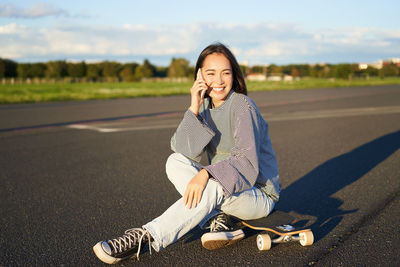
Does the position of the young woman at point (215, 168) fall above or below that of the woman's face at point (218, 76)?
below

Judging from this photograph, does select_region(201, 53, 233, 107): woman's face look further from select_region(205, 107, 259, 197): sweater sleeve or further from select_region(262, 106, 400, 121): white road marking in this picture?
select_region(262, 106, 400, 121): white road marking

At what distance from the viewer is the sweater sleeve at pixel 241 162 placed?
8.43ft

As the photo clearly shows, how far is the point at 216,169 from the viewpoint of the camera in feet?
8.45

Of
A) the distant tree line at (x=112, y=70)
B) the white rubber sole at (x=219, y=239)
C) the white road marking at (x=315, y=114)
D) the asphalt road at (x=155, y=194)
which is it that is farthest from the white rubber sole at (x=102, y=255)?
the distant tree line at (x=112, y=70)

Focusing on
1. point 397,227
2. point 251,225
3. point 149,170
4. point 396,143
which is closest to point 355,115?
point 396,143

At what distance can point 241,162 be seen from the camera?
2.65 metres

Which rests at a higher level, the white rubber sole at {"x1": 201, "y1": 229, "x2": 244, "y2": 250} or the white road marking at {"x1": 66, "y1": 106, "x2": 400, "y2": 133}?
the white road marking at {"x1": 66, "y1": 106, "x2": 400, "y2": 133}

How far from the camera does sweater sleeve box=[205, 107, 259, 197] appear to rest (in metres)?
2.57

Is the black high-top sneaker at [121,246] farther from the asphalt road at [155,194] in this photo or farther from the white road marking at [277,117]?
the white road marking at [277,117]

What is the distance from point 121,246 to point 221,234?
0.66 meters

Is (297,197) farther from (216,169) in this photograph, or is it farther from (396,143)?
(396,143)

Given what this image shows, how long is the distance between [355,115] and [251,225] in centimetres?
969

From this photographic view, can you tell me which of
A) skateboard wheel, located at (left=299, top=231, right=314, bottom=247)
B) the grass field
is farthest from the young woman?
the grass field

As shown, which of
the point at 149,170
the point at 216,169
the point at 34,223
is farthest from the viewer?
the point at 149,170
